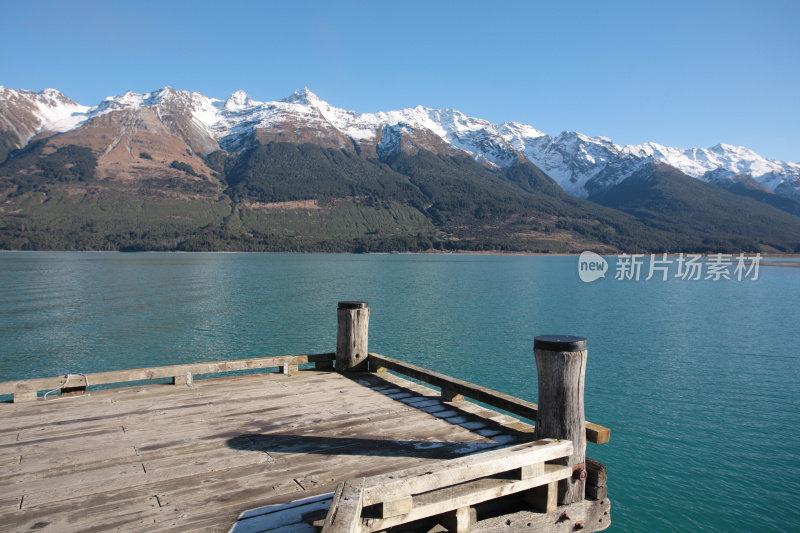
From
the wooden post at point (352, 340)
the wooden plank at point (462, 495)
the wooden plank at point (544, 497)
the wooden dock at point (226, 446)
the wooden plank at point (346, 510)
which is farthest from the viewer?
the wooden post at point (352, 340)

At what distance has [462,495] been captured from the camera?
5172mm

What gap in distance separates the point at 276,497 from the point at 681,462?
43.7 feet

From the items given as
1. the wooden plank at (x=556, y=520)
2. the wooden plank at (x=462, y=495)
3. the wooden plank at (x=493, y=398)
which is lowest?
the wooden plank at (x=556, y=520)

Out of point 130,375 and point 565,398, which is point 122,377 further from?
point 565,398

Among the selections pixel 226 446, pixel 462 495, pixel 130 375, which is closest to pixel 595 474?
pixel 462 495

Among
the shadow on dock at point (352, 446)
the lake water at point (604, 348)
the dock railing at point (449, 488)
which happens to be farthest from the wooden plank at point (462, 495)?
the lake water at point (604, 348)

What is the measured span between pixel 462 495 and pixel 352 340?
610 cm

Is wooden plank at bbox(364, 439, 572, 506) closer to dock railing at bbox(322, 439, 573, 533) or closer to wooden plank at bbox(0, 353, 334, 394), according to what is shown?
dock railing at bbox(322, 439, 573, 533)

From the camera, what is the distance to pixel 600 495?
624 centimetres

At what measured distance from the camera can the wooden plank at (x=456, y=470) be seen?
4.54 metres

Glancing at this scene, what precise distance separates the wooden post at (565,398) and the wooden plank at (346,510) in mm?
2591

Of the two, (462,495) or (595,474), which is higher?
(462,495)

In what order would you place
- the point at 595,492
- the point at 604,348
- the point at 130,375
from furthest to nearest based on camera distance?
the point at 604,348, the point at 130,375, the point at 595,492

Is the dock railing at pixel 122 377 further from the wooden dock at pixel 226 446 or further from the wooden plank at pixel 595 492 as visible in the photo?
the wooden plank at pixel 595 492
